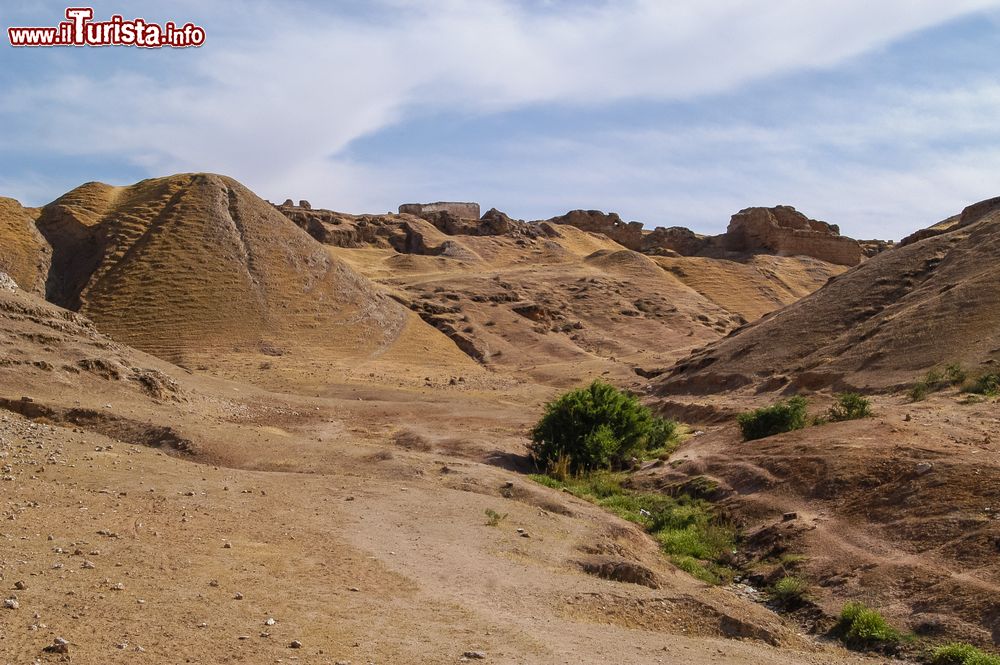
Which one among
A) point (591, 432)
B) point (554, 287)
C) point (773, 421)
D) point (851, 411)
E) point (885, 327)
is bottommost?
point (591, 432)

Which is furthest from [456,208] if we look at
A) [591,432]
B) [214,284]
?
[591,432]

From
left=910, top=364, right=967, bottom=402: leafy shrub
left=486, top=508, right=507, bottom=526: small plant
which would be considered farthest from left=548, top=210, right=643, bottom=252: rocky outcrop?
left=486, top=508, right=507, bottom=526: small plant

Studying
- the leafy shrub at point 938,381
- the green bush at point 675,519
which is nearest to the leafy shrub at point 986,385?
the leafy shrub at point 938,381

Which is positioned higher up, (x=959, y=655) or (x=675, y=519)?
(x=675, y=519)

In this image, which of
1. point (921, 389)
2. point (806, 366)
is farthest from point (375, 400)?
point (921, 389)

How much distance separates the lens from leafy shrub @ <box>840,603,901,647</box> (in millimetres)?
8852

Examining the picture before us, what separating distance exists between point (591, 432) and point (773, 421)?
320cm

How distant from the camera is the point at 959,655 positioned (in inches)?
322

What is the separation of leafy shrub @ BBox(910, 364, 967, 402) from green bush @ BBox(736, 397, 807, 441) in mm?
2270

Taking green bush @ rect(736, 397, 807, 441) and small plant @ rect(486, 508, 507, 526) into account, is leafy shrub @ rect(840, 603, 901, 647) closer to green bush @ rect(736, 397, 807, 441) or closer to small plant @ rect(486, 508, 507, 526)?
small plant @ rect(486, 508, 507, 526)

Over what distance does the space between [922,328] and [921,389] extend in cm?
394

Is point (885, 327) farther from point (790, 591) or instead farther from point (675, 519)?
point (790, 591)

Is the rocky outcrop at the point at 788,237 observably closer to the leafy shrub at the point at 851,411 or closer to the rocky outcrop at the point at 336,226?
the rocky outcrop at the point at 336,226

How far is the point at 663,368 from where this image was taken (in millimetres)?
33406
